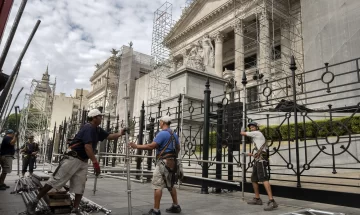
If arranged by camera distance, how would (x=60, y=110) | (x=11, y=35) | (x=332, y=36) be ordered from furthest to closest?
(x=60, y=110) < (x=332, y=36) < (x=11, y=35)

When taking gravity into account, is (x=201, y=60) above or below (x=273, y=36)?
below

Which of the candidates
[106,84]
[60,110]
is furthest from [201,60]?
[60,110]

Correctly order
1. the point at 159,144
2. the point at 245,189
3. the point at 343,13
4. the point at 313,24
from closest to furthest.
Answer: the point at 159,144, the point at 245,189, the point at 343,13, the point at 313,24

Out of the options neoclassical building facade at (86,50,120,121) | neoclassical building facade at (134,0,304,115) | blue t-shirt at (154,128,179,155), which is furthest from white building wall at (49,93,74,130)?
blue t-shirt at (154,128,179,155)

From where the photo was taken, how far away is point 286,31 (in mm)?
→ 25656

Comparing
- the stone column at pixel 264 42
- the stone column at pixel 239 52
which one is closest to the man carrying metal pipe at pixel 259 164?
the stone column at pixel 264 42

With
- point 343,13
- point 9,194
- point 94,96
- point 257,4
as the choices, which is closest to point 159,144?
point 9,194

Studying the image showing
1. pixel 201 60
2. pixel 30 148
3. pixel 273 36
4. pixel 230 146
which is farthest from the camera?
pixel 273 36

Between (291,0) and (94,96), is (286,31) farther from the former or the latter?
(94,96)

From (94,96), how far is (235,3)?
133 feet

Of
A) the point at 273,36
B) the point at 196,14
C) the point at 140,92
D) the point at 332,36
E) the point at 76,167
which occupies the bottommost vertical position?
the point at 76,167

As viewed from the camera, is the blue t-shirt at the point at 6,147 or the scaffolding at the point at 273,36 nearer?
the blue t-shirt at the point at 6,147

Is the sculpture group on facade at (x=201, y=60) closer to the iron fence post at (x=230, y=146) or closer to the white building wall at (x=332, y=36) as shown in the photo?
the iron fence post at (x=230, y=146)

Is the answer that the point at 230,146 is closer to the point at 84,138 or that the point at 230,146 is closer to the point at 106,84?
the point at 84,138
